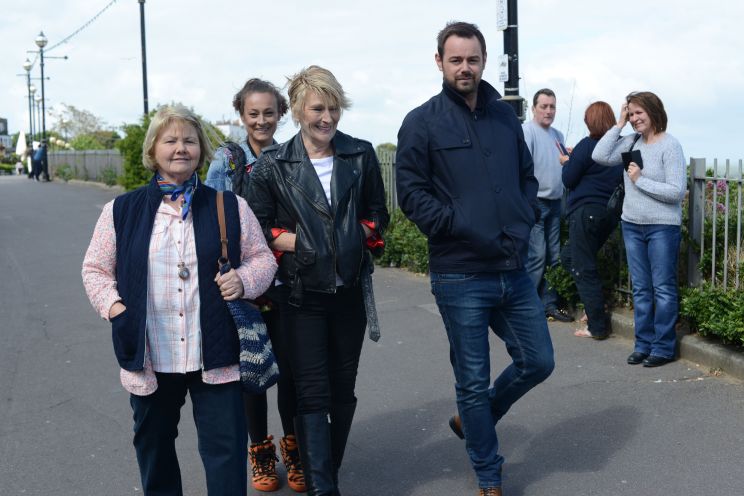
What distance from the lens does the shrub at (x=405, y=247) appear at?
11148 millimetres

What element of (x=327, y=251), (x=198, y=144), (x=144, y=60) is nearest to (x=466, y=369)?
(x=327, y=251)

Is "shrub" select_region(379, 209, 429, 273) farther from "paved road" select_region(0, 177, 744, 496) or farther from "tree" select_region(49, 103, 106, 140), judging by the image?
"tree" select_region(49, 103, 106, 140)

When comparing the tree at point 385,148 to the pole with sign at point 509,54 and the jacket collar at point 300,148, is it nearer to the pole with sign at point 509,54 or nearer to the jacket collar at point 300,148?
the pole with sign at point 509,54

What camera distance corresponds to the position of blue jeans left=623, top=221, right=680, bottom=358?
6.79 meters

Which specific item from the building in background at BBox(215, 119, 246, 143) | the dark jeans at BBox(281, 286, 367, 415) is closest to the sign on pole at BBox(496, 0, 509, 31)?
the building in background at BBox(215, 119, 246, 143)

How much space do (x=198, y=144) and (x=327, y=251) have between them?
734 millimetres

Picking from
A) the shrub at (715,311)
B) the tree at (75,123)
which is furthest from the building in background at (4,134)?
the shrub at (715,311)

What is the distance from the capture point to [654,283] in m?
6.91

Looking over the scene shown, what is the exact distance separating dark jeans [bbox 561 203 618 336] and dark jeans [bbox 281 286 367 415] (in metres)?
3.69

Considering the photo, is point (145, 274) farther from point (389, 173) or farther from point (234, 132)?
point (234, 132)

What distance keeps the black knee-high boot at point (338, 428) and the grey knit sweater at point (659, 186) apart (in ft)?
10.5

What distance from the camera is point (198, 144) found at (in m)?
3.85

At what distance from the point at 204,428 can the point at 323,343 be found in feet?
2.34

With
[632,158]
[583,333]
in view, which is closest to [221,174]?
[632,158]
